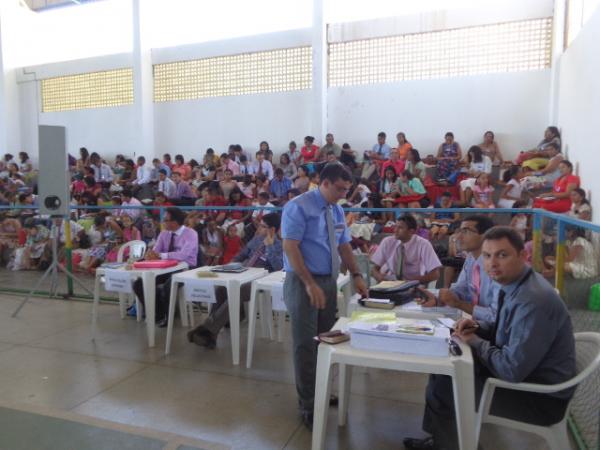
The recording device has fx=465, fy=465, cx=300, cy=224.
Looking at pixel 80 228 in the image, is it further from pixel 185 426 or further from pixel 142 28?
pixel 142 28

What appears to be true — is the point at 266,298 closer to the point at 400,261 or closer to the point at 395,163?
the point at 400,261

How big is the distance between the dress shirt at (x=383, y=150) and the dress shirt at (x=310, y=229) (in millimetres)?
7817

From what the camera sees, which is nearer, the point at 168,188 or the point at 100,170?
the point at 168,188

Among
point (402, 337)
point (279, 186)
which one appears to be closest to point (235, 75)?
point (279, 186)

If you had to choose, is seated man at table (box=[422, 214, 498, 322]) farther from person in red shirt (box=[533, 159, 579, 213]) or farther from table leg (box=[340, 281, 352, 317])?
person in red shirt (box=[533, 159, 579, 213])

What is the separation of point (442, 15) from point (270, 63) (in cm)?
432

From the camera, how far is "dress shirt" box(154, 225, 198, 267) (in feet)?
16.0

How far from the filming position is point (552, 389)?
1.95 meters

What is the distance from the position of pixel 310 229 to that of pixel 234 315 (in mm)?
1427

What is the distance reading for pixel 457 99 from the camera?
400 inches

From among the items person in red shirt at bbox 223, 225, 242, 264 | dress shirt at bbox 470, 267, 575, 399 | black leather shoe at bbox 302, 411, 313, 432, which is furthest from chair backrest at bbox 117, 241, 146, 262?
dress shirt at bbox 470, 267, 575, 399

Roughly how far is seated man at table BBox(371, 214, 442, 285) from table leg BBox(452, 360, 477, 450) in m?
2.03

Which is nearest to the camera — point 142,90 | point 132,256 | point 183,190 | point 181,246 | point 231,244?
point 181,246

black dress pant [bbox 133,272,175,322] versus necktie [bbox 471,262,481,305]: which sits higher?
necktie [bbox 471,262,481,305]
